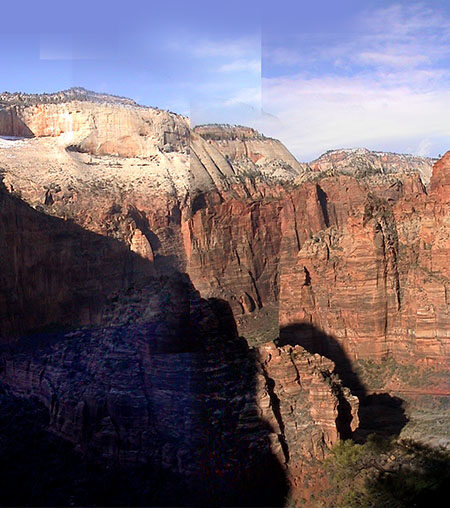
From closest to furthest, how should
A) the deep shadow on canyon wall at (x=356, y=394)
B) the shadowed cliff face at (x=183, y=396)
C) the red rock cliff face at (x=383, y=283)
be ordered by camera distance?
the shadowed cliff face at (x=183, y=396) → the deep shadow on canyon wall at (x=356, y=394) → the red rock cliff face at (x=383, y=283)

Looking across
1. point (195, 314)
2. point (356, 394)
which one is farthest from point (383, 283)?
point (195, 314)

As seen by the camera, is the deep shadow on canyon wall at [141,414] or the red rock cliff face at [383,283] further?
the red rock cliff face at [383,283]

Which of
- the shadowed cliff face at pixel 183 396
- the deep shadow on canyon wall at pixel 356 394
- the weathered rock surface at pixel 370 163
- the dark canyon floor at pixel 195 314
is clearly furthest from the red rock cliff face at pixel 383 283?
the weathered rock surface at pixel 370 163

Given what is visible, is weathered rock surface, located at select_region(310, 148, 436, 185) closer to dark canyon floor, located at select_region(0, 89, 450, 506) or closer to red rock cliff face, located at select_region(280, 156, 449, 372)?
dark canyon floor, located at select_region(0, 89, 450, 506)

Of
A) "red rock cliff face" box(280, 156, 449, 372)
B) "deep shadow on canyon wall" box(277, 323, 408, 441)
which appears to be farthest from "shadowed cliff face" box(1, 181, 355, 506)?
"red rock cliff face" box(280, 156, 449, 372)

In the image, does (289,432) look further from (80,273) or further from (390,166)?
(390,166)

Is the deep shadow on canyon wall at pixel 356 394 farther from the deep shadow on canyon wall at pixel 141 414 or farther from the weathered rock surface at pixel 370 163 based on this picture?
the weathered rock surface at pixel 370 163
